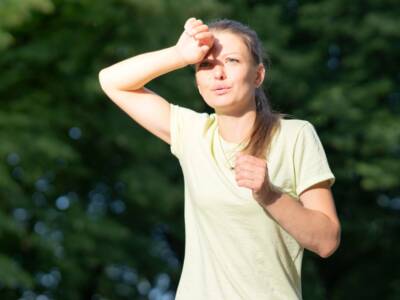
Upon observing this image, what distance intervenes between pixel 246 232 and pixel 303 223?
0.19 m

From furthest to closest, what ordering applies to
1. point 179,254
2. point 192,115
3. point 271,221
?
1. point 179,254
2. point 192,115
3. point 271,221

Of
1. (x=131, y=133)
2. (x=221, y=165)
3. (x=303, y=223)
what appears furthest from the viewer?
(x=131, y=133)

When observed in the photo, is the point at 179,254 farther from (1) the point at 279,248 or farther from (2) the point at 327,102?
(1) the point at 279,248

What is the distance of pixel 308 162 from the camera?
269 centimetres

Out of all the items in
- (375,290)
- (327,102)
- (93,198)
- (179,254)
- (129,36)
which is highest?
(129,36)

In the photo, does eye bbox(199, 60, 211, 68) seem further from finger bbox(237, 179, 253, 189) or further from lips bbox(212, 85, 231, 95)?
finger bbox(237, 179, 253, 189)

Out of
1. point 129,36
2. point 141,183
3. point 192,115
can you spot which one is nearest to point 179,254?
point 141,183

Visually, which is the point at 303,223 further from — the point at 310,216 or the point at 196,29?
the point at 196,29

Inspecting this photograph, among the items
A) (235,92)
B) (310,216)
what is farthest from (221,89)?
(310,216)

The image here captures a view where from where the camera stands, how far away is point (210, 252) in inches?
106

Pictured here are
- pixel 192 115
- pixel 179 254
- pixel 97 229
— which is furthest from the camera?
pixel 179 254

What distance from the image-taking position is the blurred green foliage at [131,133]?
11.7m

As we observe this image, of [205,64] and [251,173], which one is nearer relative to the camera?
[251,173]

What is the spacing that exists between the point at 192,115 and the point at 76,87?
30.5 feet
